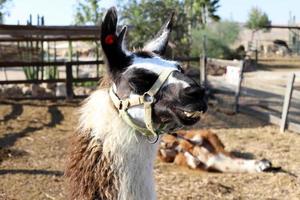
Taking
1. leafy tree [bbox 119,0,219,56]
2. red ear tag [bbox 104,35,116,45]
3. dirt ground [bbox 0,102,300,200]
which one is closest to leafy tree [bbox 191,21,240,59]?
leafy tree [bbox 119,0,219,56]

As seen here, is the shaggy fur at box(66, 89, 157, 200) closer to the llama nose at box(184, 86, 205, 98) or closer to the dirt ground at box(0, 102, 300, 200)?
the llama nose at box(184, 86, 205, 98)

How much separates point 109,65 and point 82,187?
0.71 meters

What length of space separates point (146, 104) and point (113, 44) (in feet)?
1.26

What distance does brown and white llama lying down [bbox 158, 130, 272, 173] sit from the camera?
23.0 feet

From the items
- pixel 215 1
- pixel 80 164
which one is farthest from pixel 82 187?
pixel 215 1

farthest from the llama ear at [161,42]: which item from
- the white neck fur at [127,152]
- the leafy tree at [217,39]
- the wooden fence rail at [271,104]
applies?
the leafy tree at [217,39]

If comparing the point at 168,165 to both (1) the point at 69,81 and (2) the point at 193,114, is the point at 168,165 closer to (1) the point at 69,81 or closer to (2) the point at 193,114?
(2) the point at 193,114

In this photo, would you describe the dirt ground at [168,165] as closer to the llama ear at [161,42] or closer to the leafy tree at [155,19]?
the llama ear at [161,42]

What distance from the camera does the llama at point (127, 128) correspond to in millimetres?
2846

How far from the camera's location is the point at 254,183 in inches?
257

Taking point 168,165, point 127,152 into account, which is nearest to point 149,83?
point 127,152

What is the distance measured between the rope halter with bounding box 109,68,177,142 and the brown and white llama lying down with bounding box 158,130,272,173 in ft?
14.2

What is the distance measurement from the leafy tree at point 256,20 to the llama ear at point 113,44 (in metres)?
48.1

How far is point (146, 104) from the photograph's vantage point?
113 inches
